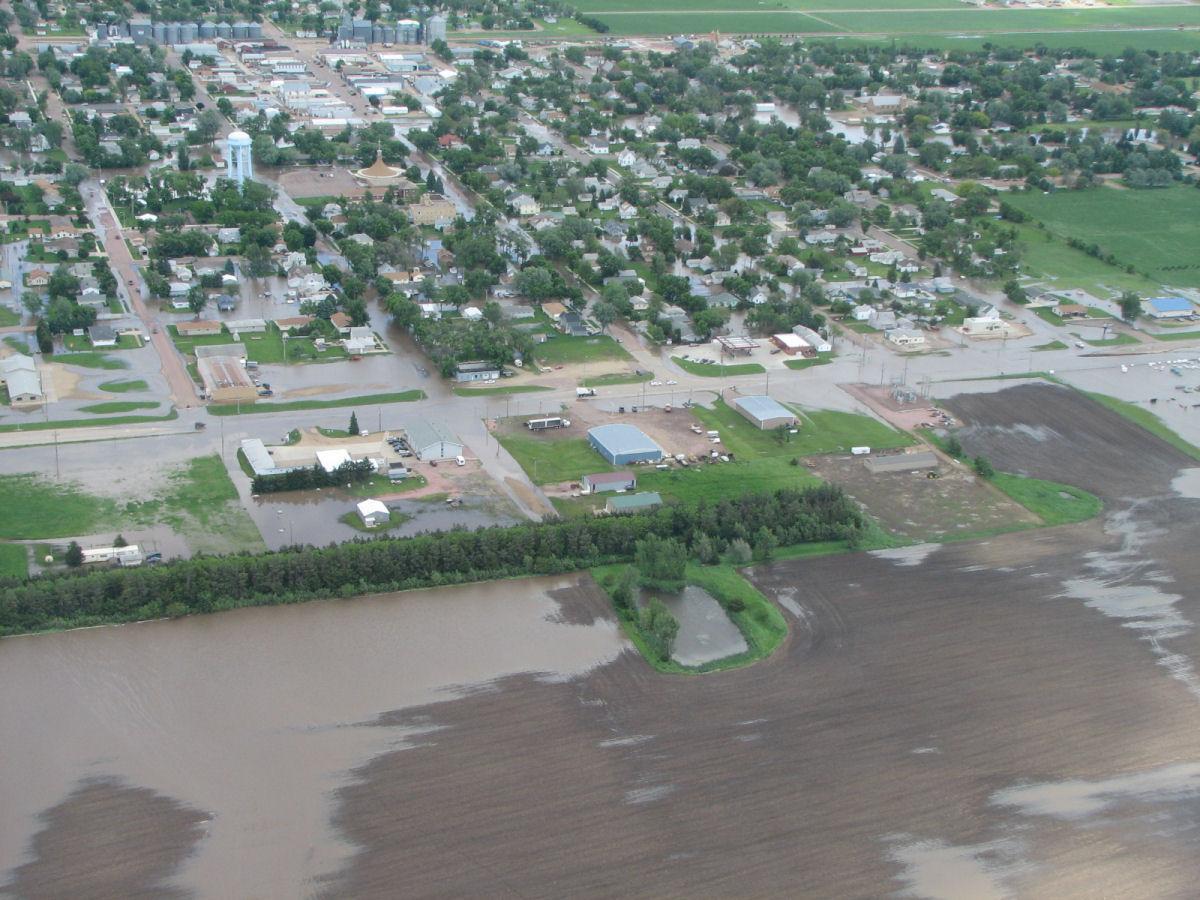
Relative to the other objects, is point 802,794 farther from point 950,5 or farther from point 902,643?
point 950,5

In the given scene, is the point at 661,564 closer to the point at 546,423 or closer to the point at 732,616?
→ the point at 732,616

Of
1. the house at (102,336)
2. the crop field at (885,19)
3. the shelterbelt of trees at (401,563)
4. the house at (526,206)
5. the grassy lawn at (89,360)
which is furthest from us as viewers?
the crop field at (885,19)

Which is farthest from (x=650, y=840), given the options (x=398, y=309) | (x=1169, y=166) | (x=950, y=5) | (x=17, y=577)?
(x=950, y=5)

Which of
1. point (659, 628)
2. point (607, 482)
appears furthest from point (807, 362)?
point (659, 628)

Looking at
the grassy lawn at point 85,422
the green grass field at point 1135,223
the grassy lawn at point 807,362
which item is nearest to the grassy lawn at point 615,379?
the grassy lawn at point 807,362

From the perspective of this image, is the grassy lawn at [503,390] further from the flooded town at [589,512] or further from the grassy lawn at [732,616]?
the grassy lawn at [732,616]

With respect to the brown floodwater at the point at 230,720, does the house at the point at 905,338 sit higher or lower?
higher
